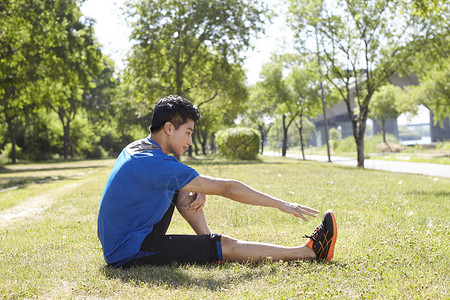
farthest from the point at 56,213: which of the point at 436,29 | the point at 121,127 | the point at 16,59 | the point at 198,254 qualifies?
the point at 121,127

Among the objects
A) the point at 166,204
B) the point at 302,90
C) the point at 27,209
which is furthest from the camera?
the point at 302,90

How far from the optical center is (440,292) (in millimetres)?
3057

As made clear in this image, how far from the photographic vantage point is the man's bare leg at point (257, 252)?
3895mm

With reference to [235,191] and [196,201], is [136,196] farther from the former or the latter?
[235,191]

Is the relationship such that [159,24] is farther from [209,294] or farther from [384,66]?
[209,294]

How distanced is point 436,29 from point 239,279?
18.6 m

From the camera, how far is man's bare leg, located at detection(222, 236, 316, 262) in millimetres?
3895

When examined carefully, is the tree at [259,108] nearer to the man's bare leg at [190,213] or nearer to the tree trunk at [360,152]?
the tree trunk at [360,152]

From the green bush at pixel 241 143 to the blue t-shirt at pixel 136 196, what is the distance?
2630 centimetres

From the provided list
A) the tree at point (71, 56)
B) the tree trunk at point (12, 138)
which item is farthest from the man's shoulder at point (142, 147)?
the tree trunk at point (12, 138)

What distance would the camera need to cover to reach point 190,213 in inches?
164

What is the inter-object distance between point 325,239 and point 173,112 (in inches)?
71.4

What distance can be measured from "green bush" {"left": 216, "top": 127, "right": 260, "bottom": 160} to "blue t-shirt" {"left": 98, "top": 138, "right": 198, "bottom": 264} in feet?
86.3

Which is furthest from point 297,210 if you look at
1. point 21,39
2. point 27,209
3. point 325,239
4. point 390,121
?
point 390,121
